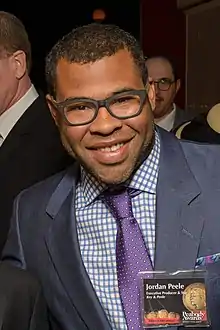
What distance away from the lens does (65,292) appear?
4.70 ft

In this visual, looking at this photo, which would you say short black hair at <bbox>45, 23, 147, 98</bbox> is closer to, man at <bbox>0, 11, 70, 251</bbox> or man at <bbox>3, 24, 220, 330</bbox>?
man at <bbox>3, 24, 220, 330</bbox>

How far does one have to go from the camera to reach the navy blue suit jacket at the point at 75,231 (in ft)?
4.48

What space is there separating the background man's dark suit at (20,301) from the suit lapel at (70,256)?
92 millimetres

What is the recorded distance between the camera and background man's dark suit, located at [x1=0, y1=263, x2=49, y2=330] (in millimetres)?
1198

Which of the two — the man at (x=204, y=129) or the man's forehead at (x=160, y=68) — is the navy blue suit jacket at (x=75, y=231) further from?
the man's forehead at (x=160, y=68)

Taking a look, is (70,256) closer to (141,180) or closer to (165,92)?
(141,180)

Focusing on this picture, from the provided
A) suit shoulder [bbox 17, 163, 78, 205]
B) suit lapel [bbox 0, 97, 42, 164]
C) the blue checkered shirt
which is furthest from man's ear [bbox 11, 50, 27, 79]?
the blue checkered shirt

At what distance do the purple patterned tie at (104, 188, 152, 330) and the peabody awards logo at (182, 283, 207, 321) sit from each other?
10 centimetres

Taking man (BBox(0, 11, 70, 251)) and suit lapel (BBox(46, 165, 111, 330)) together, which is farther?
man (BBox(0, 11, 70, 251))

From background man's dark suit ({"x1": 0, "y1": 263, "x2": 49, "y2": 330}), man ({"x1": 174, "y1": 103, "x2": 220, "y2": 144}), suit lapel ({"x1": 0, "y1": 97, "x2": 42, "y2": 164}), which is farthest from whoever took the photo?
suit lapel ({"x1": 0, "y1": 97, "x2": 42, "y2": 164})

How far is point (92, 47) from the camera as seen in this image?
1324 mm

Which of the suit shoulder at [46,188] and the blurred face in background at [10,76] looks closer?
the suit shoulder at [46,188]

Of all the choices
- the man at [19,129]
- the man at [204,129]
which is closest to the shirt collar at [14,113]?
the man at [19,129]

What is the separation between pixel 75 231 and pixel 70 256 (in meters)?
0.05
